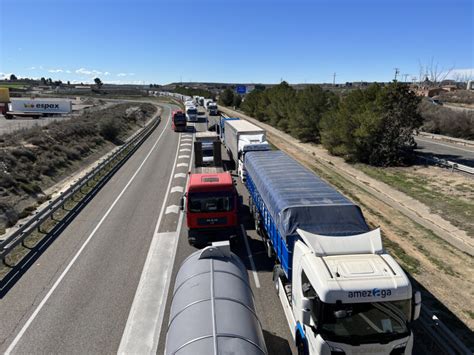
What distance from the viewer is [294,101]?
187ft

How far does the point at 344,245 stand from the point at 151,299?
7190 mm

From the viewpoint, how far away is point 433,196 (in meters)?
25.8

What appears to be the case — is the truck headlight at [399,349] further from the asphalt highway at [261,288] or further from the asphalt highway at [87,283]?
the asphalt highway at [87,283]

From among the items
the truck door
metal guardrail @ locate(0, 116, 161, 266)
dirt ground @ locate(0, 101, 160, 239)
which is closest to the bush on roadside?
dirt ground @ locate(0, 101, 160, 239)

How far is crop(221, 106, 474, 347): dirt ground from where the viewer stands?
39.4 ft

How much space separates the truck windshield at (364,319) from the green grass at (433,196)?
1475 centimetres

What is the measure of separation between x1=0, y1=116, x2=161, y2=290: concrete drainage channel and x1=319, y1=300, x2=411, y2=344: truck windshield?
12.0 meters

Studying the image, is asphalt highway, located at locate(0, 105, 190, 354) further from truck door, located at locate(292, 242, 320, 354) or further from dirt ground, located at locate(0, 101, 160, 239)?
truck door, located at locate(292, 242, 320, 354)

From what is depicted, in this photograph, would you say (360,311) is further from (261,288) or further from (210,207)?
(210,207)

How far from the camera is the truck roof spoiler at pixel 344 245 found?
349 inches

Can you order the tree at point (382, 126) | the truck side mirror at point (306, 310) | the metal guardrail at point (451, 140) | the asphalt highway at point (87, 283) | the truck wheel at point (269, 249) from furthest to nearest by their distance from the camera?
the metal guardrail at point (451, 140), the tree at point (382, 126), the truck wheel at point (269, 249), the asphalt highway at point (87, 283), the truck side mirror at point (306, 310)

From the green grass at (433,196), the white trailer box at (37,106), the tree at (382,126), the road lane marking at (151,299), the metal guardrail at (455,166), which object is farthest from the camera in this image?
the white trailer box at (37,106)

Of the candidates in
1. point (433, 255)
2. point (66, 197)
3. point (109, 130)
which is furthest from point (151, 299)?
point (109, 130)

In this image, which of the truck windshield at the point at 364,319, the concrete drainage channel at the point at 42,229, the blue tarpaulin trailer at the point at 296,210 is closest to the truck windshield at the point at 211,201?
the blue tarpaulin trailer at the point at 296,210
